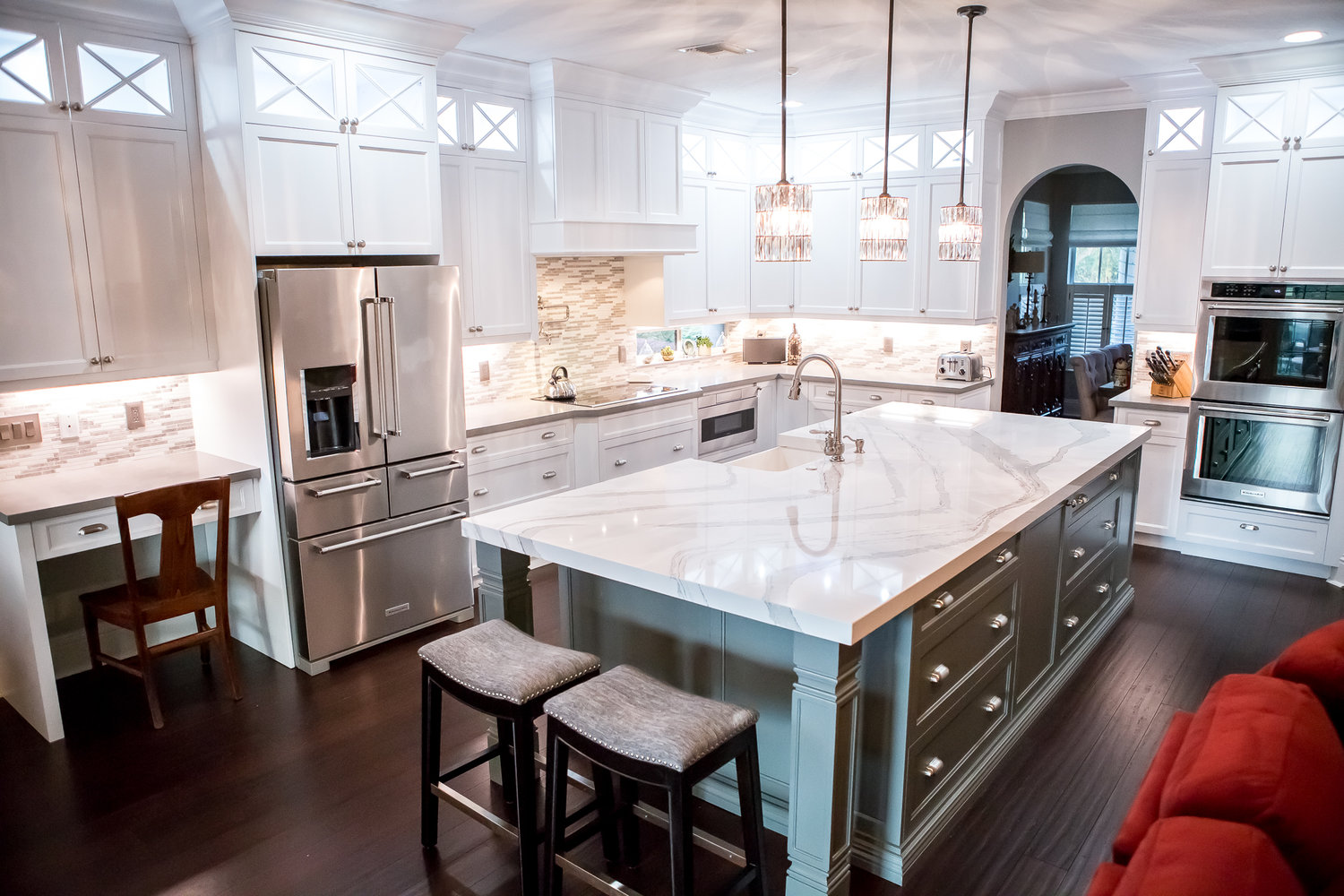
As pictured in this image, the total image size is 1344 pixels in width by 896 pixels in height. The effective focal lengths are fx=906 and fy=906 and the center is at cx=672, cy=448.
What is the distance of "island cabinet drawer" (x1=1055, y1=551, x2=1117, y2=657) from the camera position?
143 inches

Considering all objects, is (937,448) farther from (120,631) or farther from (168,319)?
(120,631)

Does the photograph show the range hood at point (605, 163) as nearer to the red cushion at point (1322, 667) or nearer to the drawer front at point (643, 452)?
the drawer front at point (643, 452)

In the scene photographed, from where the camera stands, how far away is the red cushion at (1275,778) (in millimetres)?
1538

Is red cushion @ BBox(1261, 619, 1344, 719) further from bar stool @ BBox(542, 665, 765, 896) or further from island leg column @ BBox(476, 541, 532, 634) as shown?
island leg column @ BBox(476, 541, 532, 634)

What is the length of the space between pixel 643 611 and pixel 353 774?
119 centimetres

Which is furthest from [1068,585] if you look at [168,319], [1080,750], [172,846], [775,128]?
[775,128]

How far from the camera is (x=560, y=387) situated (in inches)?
208

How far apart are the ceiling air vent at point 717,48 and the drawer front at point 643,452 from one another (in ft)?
7.06

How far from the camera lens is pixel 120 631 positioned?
404 cm

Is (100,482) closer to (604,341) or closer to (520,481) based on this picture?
(520,481)

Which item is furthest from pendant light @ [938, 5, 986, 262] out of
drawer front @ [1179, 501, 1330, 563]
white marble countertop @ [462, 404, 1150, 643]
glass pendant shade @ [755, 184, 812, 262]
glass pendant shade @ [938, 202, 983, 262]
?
drawer front @ [1179, 501, 1330, 563]

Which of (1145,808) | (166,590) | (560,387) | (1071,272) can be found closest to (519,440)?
(560,387)

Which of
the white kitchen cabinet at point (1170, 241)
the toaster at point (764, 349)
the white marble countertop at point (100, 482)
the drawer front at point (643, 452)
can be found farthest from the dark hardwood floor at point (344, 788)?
the toaster at point (764, 349)

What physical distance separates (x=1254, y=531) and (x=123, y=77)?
5.95 m
